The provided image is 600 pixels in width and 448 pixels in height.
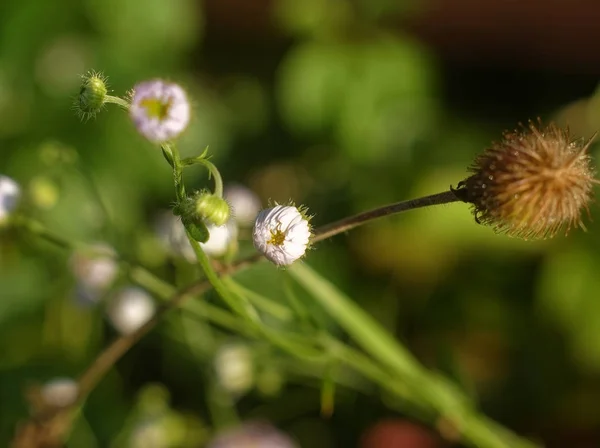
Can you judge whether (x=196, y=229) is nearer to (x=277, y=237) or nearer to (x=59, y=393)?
(x=277, y=237)

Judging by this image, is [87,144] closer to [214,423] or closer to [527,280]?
[214,423]

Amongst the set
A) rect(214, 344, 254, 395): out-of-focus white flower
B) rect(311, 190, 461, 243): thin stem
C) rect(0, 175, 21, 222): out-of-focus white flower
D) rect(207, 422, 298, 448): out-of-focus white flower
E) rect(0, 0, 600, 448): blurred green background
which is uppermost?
rect(0, 0, 600, 448): blurred green background

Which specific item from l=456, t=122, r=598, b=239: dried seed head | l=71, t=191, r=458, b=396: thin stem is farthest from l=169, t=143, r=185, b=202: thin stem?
l=456, t=122, r=598, b=239: dried seed head

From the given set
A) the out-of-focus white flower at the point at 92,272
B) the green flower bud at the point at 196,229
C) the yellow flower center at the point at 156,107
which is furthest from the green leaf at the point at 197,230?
the out-of-focus white flower at the point at 92,272

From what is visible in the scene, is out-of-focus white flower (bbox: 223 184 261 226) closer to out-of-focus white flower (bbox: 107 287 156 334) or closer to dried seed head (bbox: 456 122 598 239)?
out-of-focus white flower (bbox: 107 287 156 334)

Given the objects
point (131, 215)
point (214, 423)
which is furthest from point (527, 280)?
point (131, 215)

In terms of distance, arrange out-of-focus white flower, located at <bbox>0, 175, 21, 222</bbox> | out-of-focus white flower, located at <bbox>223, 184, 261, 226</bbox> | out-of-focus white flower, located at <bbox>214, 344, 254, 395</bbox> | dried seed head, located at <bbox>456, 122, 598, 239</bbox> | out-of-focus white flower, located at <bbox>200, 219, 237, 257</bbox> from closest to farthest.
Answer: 1. dried seed head, located at <bbox>456, 122, 598, 239</bbox>
2. out-of-focus white flower, located at <bbox>200, 219, 237, 257</bbox>
3. out-of-focus white flower, located at <bbox>0, 175, 21, 222</bbox>
4. out-of-focus white flower, located at <bbox>223, 184, 261, 226</bbox>
5. out-of-focus white flower, located at <bbox>214, 344, 254, 395</bbox>
